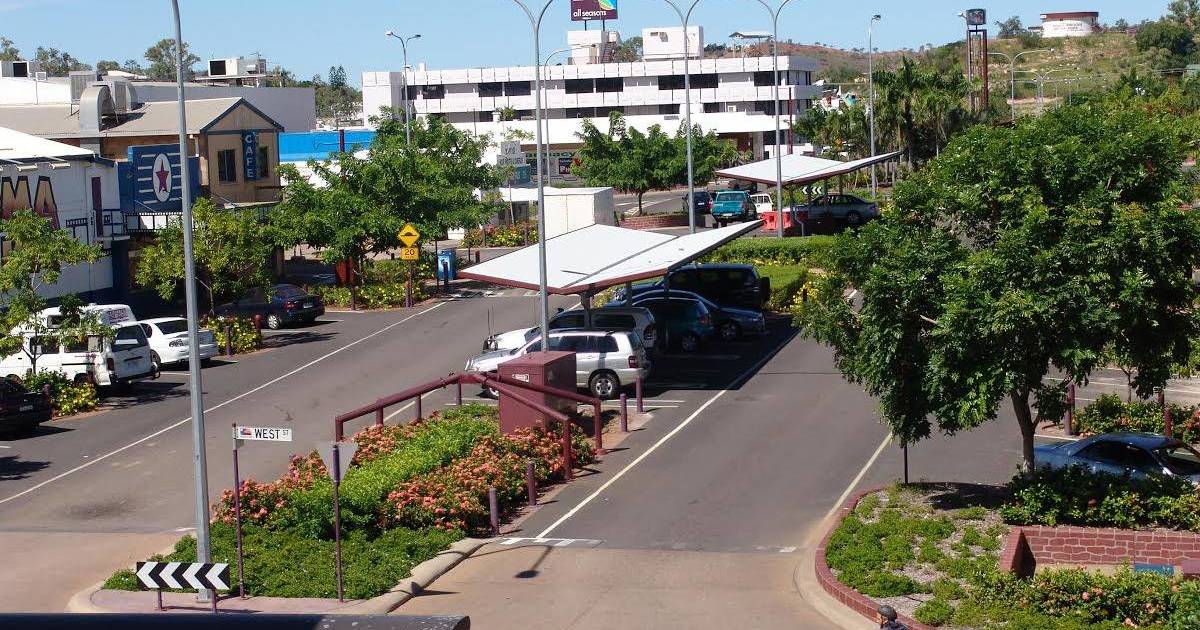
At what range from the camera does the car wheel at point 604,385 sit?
101 ft

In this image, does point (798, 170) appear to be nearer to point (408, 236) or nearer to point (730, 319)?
point (408, 236)

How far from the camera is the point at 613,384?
3084cm

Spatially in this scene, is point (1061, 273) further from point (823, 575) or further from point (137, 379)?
point (137, 379)

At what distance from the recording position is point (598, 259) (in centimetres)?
3681

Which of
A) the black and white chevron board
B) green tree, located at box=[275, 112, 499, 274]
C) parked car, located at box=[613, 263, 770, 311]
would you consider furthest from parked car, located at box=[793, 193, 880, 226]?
the black and white chevron board

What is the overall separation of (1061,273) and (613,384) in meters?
14.2

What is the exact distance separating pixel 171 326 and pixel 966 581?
25.9m

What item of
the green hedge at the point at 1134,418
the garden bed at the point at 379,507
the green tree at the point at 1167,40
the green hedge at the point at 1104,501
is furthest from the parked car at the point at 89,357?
the green tree at the point at 1167,40

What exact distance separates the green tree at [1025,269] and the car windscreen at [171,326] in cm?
2210

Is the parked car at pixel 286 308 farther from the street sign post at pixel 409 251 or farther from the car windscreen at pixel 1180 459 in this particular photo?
the car windscreen at pixel 1180 459

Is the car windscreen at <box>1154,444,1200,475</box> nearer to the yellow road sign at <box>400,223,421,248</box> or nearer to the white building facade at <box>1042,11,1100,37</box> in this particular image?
the yellow road sign at <box>400,223,421,248</box>

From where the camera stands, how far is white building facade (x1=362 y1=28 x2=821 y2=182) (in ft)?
346

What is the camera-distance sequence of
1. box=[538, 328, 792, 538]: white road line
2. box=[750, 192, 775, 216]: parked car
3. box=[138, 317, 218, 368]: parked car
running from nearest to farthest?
box=[538, 328, 792, 538]: white road line
box=[138, 317, 218, 368]: parked car
box=[750, 192, 775, 216]: parked car

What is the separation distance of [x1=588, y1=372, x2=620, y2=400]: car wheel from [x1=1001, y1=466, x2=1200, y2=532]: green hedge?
13.5m
